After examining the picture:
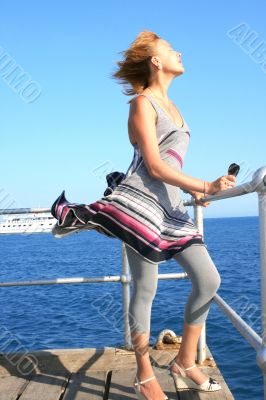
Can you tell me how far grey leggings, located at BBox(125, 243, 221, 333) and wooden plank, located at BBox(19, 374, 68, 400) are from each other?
678mm

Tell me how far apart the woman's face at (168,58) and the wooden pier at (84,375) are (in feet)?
5.51

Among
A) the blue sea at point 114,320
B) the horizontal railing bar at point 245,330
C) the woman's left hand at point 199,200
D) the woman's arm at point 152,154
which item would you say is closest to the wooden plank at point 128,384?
the horizontal railing bar at point 245,330

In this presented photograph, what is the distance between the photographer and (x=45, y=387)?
2588 millimetres

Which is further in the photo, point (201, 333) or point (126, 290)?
point (126, 290)

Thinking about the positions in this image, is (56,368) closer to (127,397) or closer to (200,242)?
(127,397)

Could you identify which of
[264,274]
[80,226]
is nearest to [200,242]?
[80,226]

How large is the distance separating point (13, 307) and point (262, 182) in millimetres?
17508

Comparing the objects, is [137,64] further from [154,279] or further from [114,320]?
[114,320]

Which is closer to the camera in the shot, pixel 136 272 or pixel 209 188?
pixel 209 188

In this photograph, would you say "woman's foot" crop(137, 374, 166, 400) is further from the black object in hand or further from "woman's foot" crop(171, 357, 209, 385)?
the black object in hand

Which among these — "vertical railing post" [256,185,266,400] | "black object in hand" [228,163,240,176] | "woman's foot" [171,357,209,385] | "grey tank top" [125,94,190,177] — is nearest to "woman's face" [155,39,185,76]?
"grey tank top" [125,94,190,177]

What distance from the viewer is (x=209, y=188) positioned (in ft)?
6.37

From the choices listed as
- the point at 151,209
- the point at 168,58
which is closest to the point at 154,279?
the point at 151,209

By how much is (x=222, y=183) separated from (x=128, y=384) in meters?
1.37
